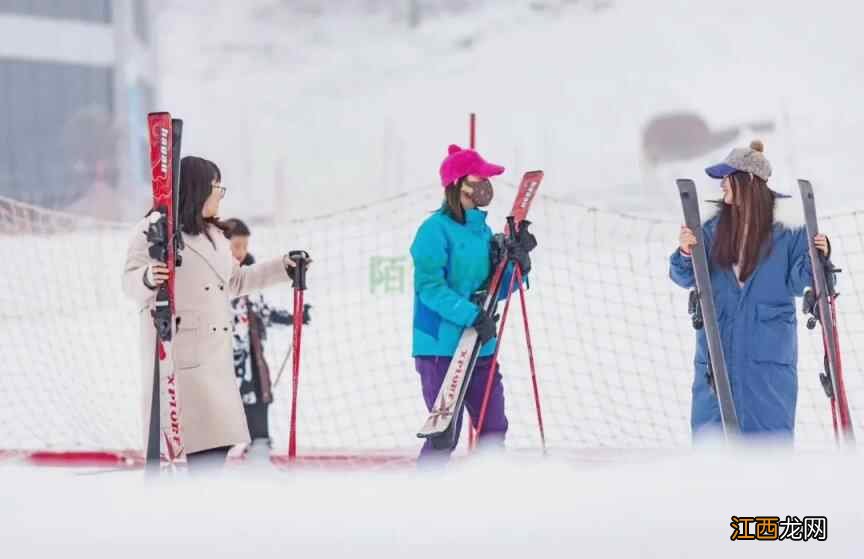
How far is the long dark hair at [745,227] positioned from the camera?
2.54 metres

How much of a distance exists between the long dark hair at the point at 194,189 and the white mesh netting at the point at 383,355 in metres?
1.34

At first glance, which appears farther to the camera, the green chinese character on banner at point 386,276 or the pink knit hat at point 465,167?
the green chinese character on banner at point 386,276

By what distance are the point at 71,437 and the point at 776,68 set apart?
16815 mm

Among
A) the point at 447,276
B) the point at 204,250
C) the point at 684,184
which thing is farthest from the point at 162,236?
the point at 684,184

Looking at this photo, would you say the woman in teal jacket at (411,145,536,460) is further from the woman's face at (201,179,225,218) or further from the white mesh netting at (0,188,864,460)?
the white mesh netting at (0,188,864,460)

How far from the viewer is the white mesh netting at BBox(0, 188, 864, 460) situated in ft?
14.2

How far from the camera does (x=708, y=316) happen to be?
8.21 feet

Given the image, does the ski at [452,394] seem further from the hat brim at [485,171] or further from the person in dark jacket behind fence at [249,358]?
the person in dark jacket behind fence at [249,358]

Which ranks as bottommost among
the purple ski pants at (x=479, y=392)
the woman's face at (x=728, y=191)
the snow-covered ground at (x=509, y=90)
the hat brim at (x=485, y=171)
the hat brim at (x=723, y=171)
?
the purple ski pants at (x=479, y=392)

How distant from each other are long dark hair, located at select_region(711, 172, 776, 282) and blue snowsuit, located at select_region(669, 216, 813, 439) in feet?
0.07

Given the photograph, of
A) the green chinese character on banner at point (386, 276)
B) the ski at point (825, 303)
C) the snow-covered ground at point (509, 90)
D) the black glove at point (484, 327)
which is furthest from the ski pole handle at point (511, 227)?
the snow-covered ground at point (509, 90)

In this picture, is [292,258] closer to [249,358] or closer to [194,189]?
[194,189]

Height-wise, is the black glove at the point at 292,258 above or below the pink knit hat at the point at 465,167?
below

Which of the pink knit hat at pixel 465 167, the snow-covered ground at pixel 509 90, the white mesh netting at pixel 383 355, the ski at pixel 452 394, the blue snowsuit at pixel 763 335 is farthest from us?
the snow-covered ground at pixel 509 90
